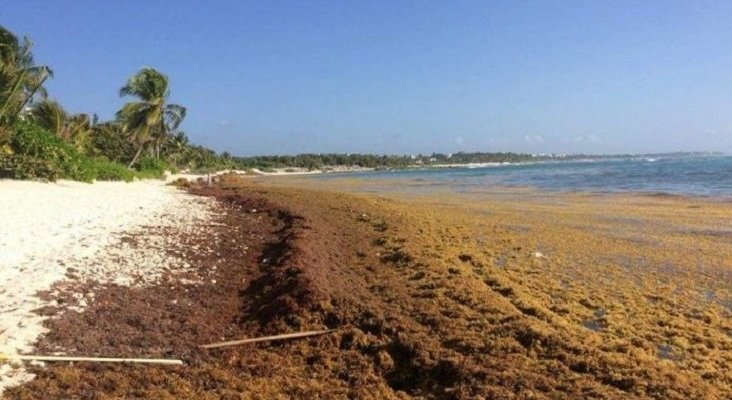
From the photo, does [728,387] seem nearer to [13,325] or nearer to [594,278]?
[594,278]

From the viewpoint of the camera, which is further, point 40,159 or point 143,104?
point 143,104

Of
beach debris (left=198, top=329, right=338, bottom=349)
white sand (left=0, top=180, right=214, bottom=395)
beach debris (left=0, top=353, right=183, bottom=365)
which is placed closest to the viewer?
beach debris (left=0, top=353, right=183, bottom=365)

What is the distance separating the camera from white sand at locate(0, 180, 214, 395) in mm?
6430

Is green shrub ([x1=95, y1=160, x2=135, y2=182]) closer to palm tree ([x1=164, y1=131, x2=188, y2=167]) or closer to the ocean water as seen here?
the ocean water

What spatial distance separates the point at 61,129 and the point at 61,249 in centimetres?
2747

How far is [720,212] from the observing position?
19281 mm

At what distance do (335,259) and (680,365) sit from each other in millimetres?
6184

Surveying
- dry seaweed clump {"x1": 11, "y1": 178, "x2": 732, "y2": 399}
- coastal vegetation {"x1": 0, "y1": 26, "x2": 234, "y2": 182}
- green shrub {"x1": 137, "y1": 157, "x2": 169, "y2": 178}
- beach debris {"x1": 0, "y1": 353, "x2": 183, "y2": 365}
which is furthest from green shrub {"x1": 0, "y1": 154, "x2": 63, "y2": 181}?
beach debris {"x1": 0, "y1": 353, "x2": 183, "y2": 365}

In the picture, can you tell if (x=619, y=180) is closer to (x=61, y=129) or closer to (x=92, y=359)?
(x=61, y=129)

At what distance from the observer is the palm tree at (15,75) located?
21.3 meters

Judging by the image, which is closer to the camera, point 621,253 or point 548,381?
point 548,381

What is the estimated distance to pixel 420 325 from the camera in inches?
264

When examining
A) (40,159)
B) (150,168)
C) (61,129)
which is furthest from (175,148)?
(40,159)

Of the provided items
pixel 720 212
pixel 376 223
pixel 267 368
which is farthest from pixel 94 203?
pixel 720 212
